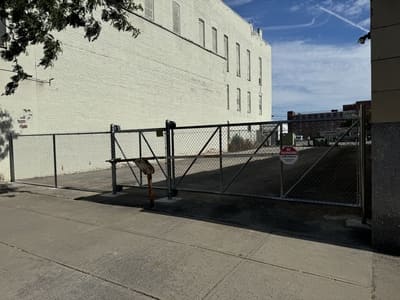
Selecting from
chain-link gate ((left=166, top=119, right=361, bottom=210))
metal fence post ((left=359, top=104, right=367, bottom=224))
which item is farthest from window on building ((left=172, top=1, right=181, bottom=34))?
metal fence post ((left=359, top=104, right=367, bottom=224))

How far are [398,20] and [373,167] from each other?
194cm

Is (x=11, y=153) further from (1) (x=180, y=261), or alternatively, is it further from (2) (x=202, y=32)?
(2) (x=202, y=32)

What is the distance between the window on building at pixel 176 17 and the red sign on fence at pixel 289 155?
1837 cm

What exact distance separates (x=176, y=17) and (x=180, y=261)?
21.6 meters

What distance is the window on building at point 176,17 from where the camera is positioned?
22172mm

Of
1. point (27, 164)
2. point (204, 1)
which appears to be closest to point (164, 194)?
point (27, 164)

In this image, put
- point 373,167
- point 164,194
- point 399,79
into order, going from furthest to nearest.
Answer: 1. point 164,194
2. point 373,167
3. point 399,79

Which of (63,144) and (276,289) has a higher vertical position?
(63,144)

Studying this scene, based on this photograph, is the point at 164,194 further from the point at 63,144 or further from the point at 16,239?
the point at 63,144

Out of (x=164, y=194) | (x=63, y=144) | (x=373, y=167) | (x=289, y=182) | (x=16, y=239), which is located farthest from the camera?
(x=63, y=144)

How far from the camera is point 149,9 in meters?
19.6

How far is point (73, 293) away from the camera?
3.35 metres

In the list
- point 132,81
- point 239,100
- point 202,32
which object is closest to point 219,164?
point 132,81

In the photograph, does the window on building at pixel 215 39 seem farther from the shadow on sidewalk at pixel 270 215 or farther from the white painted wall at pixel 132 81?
the shadow on sidewalk at pixel 270 215
